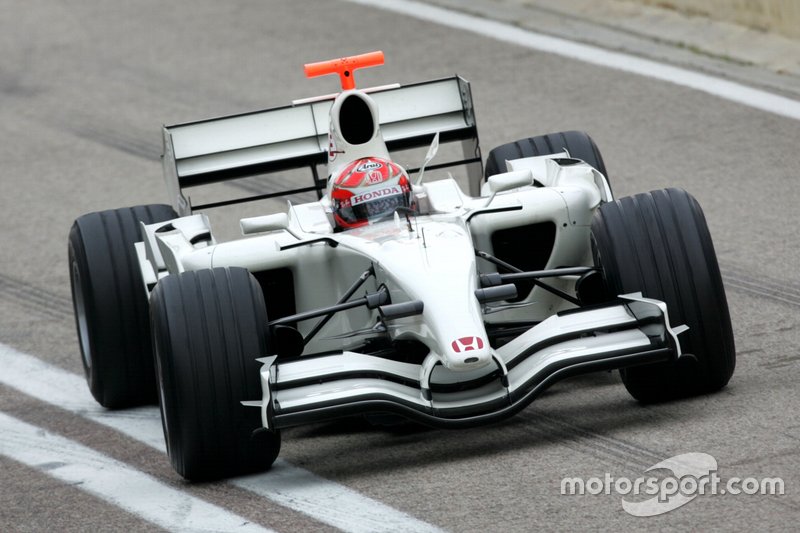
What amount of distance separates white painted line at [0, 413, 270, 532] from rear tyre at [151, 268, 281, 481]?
217 mm

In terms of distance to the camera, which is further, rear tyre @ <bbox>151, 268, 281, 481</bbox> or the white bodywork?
rear tyre @ <bbox>151, 268, 281, 481</bbox>

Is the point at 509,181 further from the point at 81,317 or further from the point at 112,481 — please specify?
the point at 81,317

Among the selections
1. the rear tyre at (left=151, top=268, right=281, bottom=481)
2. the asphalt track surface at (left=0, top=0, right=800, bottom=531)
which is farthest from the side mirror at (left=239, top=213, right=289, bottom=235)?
the asphalt track surface at (left=0, top=0, right=800, bottom=531)

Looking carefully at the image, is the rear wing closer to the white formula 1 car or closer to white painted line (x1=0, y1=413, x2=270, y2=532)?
the white formula 1 car

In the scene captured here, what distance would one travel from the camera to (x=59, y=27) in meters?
20.6

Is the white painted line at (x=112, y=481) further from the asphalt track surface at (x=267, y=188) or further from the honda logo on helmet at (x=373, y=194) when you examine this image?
the honda logo on helmet at (x=373, y=194)

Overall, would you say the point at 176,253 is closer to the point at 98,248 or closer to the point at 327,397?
the point at 98,248

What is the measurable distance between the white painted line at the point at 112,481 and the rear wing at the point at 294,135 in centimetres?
173

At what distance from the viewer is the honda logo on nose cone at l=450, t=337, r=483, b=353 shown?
7195 mm

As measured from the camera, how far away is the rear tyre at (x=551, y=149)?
980 centimetres

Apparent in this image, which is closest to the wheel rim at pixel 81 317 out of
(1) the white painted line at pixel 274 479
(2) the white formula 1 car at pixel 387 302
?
(2) the white formula 1 car at pixel 387 302

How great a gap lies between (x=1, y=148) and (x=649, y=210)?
385 inches

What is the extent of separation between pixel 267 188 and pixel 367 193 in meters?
5.31

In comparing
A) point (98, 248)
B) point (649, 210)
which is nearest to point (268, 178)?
point (98, 248)
